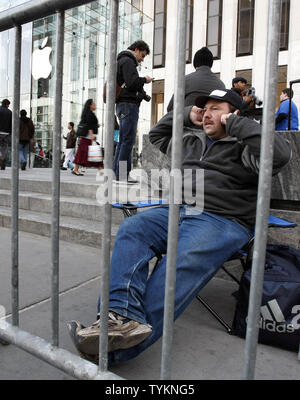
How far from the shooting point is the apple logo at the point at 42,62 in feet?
48.8

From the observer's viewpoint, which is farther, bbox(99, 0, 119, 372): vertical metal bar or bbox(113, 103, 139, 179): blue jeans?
bbox(113, 103, 139, 179): blue jeans

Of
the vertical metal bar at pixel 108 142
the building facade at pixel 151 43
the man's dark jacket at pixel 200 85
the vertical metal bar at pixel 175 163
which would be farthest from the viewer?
the building facade at pixel 151 43

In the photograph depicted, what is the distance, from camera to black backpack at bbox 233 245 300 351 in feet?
5.27

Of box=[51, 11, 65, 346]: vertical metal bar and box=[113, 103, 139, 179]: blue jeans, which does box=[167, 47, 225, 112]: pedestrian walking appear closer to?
box=[113, 103, 139, 179]: blue jeans

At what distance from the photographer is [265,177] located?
0.88 m

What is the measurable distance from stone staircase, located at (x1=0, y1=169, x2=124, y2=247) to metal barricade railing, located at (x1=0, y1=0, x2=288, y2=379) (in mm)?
1974

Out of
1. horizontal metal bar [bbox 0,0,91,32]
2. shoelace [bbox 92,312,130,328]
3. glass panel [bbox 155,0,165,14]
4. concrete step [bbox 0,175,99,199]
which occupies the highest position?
glass panel [bbox 155,0,165,14]

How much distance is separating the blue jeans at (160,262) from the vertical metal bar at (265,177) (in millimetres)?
605

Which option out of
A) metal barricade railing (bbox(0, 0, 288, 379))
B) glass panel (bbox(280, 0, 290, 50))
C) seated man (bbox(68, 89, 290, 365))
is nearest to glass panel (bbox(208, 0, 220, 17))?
glass panel (bbox(280, 0, 290, 50))

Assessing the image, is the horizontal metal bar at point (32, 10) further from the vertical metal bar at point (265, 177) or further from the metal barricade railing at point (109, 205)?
the vertical metal bar at point (265, 177)

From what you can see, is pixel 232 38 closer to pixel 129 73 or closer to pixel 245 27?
pixel 245 27

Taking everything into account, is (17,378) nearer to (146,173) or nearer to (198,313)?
(198,313)

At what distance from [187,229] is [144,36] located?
1979 cm

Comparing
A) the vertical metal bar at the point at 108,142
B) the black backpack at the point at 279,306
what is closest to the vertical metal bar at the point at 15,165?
the vertical metal bar at the point at 108,142
